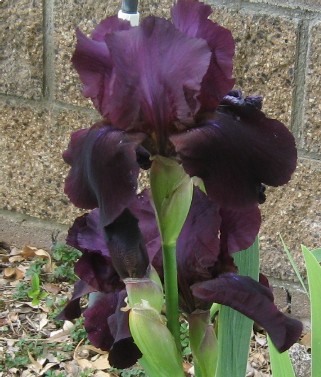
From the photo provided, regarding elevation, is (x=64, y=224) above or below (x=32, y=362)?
above

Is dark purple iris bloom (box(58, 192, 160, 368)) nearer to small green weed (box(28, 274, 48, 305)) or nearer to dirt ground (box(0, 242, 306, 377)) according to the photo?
dirt ground (box(0, 242, 306, 377))

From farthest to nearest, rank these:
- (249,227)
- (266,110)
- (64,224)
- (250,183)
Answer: (64,224)
(266,110)
(249,227)
(250,183)

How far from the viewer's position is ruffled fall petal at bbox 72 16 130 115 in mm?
585

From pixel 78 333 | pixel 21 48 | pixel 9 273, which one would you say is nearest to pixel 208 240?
pixel 78 333

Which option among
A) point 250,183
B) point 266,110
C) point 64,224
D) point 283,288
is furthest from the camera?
point 64,224

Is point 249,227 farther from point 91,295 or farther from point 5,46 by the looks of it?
point 5,46

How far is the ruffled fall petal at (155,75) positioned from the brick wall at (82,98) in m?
1.05

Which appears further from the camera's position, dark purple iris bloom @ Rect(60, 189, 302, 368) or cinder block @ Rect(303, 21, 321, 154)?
cinder block @ Rect(303, 21, 321, 154)

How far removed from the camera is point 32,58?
1.83 m

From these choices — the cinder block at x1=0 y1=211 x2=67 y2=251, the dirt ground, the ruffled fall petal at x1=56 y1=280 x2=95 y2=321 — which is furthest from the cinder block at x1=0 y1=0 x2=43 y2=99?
the ruffled fall petal at x1=56 y1=280 x2=95 y2=321

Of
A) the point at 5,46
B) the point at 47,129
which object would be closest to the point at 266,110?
the point at 47,129

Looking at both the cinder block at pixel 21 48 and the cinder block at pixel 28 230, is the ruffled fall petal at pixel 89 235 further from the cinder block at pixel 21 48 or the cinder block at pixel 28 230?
the cinder block at pixel 28 230

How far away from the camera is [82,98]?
71.2 inches

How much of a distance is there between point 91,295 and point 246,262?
6.4 inches
